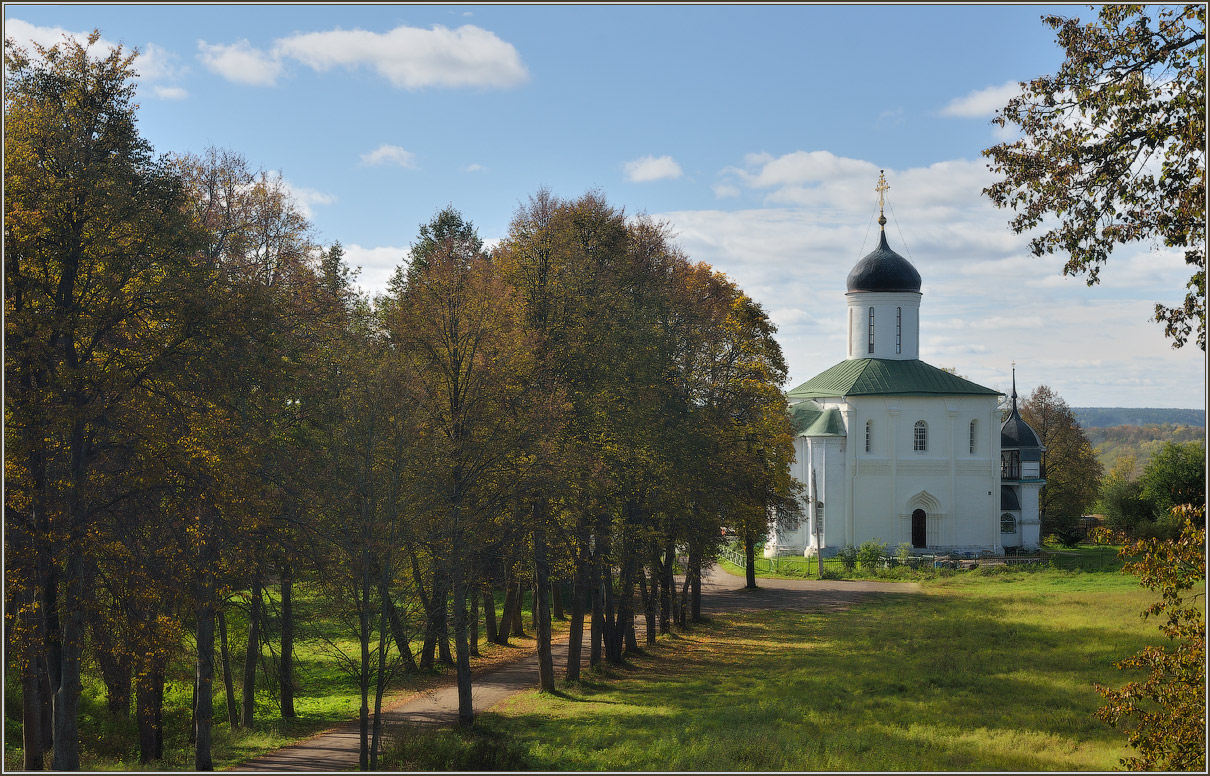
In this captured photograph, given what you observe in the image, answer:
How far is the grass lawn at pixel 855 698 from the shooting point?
52.2 feet

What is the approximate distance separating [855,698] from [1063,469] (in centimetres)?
4897

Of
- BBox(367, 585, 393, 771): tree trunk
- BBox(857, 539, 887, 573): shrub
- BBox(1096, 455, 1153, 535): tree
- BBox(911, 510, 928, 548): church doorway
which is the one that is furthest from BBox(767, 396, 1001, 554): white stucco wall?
BBox(367, 585, 393, 771): tree trunk

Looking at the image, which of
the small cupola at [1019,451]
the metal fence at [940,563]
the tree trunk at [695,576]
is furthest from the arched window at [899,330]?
the tree trunk at [695,576]

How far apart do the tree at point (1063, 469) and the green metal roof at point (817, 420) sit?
15190 mm

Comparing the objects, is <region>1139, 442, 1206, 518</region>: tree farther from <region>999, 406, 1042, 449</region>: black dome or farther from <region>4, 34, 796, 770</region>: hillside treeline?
<region>4, 34, 796, 770</region>: hillside treeline

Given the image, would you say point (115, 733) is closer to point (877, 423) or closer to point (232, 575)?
point (232, 575)

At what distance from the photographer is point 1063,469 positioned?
205 ft

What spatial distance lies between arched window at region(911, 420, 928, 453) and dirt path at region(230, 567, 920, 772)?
36.4 ft

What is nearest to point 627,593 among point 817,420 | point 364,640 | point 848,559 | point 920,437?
point 364,640

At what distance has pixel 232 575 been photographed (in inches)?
614

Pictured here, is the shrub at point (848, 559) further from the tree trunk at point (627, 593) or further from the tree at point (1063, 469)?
the tree trunk at point (627, 593)

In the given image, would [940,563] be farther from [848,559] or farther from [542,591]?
[542,591]

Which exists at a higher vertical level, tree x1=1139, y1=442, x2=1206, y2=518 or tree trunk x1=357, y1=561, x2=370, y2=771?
tree x1=1139, y1=442, x2=1206, y2=518

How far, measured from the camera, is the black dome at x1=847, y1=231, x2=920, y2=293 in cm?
5634
